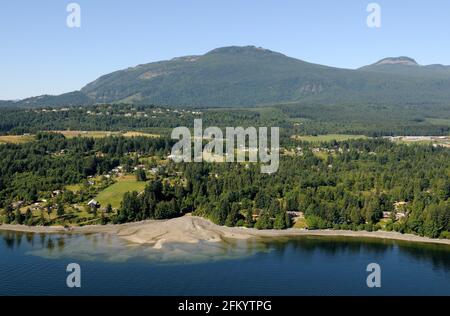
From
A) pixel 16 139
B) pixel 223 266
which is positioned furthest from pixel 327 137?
pixel 223 266

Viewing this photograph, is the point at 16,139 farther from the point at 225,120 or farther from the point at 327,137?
the point at 327,137

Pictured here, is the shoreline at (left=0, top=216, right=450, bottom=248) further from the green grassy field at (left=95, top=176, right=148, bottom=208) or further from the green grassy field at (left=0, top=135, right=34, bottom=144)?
the green grassy field at (left=0, top=135, right=34, bottom=144)

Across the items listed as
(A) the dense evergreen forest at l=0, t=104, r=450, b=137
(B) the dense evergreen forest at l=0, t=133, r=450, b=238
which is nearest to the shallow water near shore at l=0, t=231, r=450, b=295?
(B) the dense evergreen forest at l=0, t=133, r=450, b=238

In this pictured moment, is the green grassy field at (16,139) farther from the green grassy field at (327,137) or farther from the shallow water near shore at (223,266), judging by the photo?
the green grassy field at (327,137)

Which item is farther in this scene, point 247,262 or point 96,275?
point 247,262

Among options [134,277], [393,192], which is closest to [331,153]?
[393,192]
